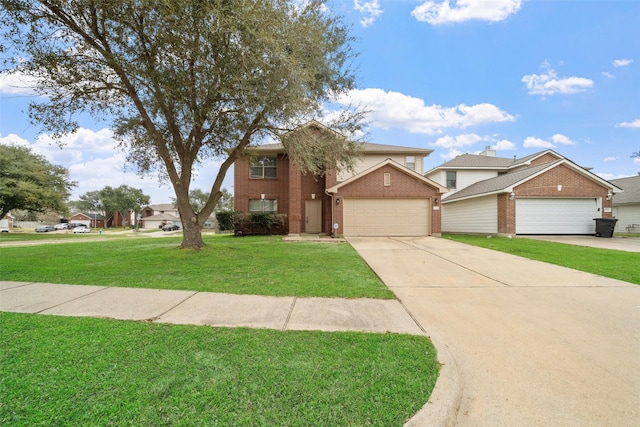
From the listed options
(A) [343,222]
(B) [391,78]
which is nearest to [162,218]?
(A) [343,222]

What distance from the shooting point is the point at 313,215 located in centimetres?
1922

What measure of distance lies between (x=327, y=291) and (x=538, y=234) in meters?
16.2

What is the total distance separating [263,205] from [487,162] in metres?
19.3

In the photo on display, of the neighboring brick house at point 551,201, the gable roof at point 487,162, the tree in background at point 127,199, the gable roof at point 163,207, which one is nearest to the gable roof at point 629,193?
the gable roof at point 487,162

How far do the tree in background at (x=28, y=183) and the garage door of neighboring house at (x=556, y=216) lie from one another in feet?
128

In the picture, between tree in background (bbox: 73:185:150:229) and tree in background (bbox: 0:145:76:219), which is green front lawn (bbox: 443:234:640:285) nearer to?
tree in background (bbox: 0:145:76:219)

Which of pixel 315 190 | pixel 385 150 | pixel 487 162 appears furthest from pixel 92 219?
pixel 487 162

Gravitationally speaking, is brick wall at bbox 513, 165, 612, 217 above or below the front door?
above

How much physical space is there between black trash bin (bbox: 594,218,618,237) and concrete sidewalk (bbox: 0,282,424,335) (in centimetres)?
1756

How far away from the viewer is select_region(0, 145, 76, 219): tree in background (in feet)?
86.8

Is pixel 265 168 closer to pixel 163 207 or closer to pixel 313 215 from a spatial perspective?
pixel 313 215

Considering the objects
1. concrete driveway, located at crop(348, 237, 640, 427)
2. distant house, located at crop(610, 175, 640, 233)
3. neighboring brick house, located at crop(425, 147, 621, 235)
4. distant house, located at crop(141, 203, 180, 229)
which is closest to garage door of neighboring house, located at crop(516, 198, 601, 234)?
neighboring brick house, located at crop(425, 147, 621, 235)

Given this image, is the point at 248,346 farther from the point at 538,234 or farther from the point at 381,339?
the point at 538,234

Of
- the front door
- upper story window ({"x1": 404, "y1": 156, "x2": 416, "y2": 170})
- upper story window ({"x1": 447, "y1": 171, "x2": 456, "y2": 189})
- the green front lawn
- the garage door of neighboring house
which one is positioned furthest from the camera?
upper story window ({"x1": 447, "y1": 171, "x2": 456, "y2": 189})
